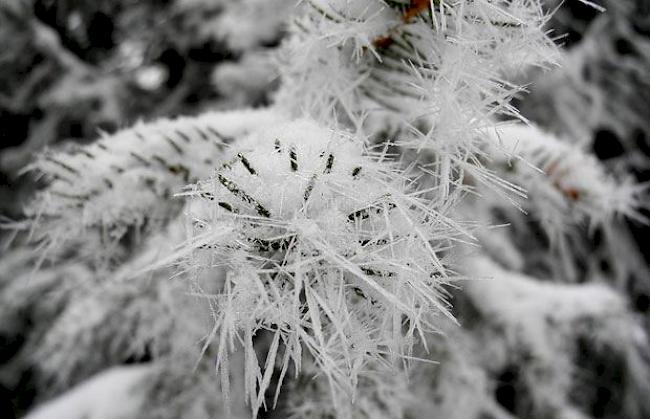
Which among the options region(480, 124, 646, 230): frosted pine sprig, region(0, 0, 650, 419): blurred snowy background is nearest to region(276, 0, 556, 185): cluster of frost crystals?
region(480, 124, 646, 230): frosted pine sprig

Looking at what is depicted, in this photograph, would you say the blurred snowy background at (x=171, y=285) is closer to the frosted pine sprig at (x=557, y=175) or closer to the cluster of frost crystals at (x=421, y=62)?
the frosted pine sprig at (x=557, y=175)

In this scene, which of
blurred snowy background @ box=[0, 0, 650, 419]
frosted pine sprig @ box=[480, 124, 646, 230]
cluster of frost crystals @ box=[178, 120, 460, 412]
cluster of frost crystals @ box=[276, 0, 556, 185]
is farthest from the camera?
blurred snowy background @ box=[0, 0, 650, 419]

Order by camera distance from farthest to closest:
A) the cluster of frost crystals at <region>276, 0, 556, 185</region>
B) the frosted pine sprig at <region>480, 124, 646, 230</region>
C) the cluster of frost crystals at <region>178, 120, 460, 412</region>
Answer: the frosted pine sprig at <region>480, 124, 646, 230</region> < the cluster of frost crystals at <region>276, 0, 556, 185</region> < the cluster of frost crystals at <region>178, 120, 460, 412</region>

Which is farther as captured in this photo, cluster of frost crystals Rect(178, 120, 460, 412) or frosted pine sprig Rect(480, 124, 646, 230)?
frosted pine sprig Rect(480, 124, 646, 230)

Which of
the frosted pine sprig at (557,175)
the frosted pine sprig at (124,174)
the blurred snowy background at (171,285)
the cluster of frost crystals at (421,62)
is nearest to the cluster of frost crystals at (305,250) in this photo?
the cluster of frost crystals at (421,62)

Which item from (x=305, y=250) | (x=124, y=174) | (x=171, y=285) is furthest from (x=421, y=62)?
(x=171, y=285)

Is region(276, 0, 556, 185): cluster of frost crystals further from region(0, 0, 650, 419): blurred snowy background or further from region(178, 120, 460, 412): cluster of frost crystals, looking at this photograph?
region(0, 0, 650, 419): blurred snowy background
